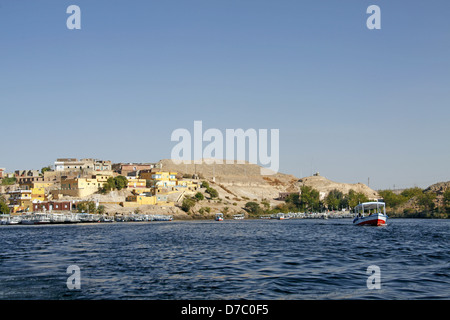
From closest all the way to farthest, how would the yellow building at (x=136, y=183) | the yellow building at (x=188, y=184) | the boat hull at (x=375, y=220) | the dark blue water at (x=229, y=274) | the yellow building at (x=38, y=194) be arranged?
the dark blue water at (x=229, y=274)
the boat hull at (x=375, y=220)
the yellow building at (x=38, y=194)
the yellow building at (x=136, y=183)
the yellow building at (x=188, y=184)

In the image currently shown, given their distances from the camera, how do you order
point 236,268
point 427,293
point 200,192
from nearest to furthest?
point 427,293 < point 236,268 < point 200,192

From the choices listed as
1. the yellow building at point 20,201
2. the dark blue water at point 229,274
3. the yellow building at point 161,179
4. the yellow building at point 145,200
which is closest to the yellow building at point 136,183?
the yellow building at point 161,179

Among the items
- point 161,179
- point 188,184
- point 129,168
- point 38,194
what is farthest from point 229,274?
point 129,168

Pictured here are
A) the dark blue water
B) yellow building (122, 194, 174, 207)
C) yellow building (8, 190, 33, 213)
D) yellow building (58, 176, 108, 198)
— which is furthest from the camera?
yellow building (122, 194, 174, 207)

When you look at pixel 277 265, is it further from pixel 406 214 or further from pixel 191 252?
pixel 406 214

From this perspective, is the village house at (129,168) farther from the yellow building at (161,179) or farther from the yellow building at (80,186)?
the yellow building at (80,186)

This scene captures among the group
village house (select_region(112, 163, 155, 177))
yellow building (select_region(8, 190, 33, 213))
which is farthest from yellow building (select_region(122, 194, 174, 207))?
yellow building (select_region(8, 190, 33, 213))

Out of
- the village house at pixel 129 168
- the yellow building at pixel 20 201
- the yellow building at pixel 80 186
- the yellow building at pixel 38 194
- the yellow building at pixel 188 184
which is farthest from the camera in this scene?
the village house at pixel 129 168

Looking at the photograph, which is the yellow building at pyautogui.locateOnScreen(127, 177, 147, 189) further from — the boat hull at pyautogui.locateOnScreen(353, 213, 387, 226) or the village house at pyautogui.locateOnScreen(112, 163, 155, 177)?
the boat hull at pyautogui.locateOnScreen(353, 213, 387, 226)

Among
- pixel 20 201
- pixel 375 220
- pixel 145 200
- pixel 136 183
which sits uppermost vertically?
pixel 136 183

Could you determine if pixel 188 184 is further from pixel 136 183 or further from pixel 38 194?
pixel 38 194
